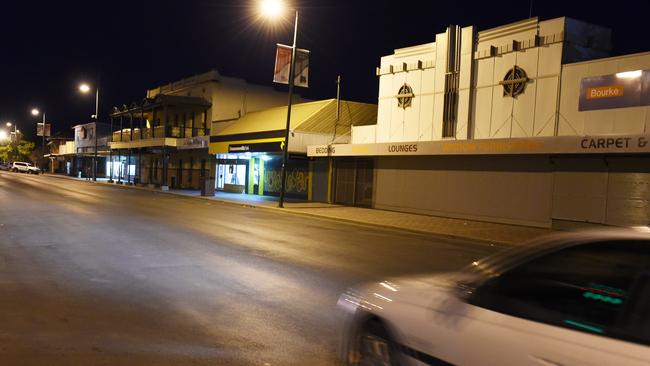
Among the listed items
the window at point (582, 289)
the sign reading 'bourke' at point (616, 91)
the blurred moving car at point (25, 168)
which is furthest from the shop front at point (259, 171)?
the blurred moving car at point (25, 168)

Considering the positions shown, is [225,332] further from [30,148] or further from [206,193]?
[30,148]

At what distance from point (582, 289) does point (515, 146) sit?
646 inches

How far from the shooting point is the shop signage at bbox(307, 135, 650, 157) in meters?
15.3

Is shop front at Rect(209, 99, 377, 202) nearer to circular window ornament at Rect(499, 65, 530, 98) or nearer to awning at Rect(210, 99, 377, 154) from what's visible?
awning at Rect(210, 99, 377, 154)

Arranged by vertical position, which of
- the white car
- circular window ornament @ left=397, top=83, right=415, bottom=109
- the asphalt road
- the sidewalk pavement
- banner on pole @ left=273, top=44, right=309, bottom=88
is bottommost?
the asphalt road

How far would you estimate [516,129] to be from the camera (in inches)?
772

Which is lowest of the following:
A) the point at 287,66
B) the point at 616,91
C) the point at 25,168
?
the point at 25,168

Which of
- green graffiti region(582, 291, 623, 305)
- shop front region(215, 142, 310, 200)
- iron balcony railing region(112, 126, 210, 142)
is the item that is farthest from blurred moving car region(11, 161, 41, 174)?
green graffiti region(582, 291, 623, 305)

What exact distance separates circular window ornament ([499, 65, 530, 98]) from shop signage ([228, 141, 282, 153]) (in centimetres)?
1351

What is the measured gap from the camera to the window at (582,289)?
8.58 feet

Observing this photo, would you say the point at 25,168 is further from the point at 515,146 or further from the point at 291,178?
the point at 515,146

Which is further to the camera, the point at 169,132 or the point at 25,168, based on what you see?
the point at 25,168

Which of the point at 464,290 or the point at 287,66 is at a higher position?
the point at 287,66

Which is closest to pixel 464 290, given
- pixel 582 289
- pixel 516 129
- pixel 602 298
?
pixel 582 289
